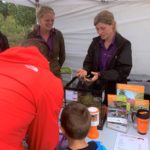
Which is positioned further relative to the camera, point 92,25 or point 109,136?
point 92,25

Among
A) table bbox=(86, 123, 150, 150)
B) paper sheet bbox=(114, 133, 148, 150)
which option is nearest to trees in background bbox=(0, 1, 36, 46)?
table bbox=(86, 123, 150, 150)

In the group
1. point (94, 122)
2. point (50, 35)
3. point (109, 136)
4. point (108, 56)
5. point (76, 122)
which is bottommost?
point (109, 136)

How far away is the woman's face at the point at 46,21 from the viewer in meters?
2.52

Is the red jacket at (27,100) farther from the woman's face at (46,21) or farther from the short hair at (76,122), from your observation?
the woman's face at (46,21)

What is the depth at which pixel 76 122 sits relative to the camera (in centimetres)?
126

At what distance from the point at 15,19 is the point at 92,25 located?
178 cm

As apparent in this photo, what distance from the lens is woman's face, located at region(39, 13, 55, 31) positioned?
2.52 meters

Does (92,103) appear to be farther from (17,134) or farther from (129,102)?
(17,134)

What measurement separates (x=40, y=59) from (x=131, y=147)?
67 cm

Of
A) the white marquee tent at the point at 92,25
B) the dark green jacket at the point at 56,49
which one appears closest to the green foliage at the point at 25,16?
the white marquee tent at the point at 92,25

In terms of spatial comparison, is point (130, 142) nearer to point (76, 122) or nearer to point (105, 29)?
point (76, 122)

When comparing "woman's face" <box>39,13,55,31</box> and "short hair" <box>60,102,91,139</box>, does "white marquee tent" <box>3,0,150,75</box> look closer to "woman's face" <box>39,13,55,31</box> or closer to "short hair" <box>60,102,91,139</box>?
"woman's face" <box>39,13,55,31</box>

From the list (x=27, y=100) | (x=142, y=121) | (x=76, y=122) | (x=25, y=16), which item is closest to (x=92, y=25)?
(x=25, y=16)

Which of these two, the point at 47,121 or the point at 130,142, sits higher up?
the point at 47,121
